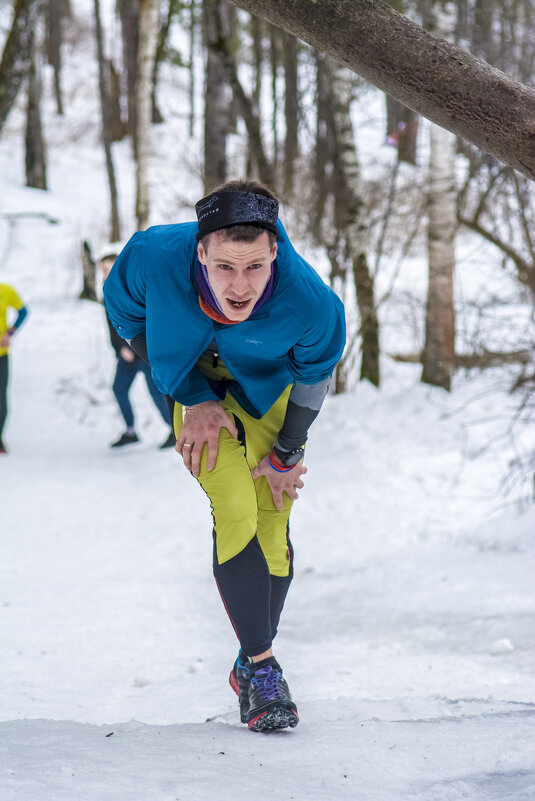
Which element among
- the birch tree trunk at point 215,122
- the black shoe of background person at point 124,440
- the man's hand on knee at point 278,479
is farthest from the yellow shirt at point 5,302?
the man's hand on knee at point 278,479

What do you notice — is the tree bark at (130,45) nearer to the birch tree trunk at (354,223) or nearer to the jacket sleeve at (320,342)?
the birch tree trunk at (354,223)

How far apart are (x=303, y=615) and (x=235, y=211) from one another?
262 cm

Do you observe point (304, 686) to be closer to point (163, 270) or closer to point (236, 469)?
point (236, 469)

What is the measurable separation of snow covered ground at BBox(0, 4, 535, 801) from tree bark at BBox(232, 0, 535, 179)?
1.64 meters

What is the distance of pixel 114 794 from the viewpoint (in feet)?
5.71

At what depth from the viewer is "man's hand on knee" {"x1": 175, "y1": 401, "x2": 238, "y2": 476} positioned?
7.50ft

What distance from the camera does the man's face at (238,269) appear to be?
6.78 feet

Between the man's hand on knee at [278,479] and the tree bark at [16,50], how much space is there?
263 inches

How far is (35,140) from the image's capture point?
18.5 metres

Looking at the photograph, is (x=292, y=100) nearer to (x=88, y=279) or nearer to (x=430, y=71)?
(x=88, y=279)

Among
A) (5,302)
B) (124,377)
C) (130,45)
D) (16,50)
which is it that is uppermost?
(130,45)

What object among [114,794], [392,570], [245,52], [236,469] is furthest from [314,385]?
[245,52]

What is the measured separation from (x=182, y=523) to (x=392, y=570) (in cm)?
163

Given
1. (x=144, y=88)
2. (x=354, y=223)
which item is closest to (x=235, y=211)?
(x=354, y=223)
